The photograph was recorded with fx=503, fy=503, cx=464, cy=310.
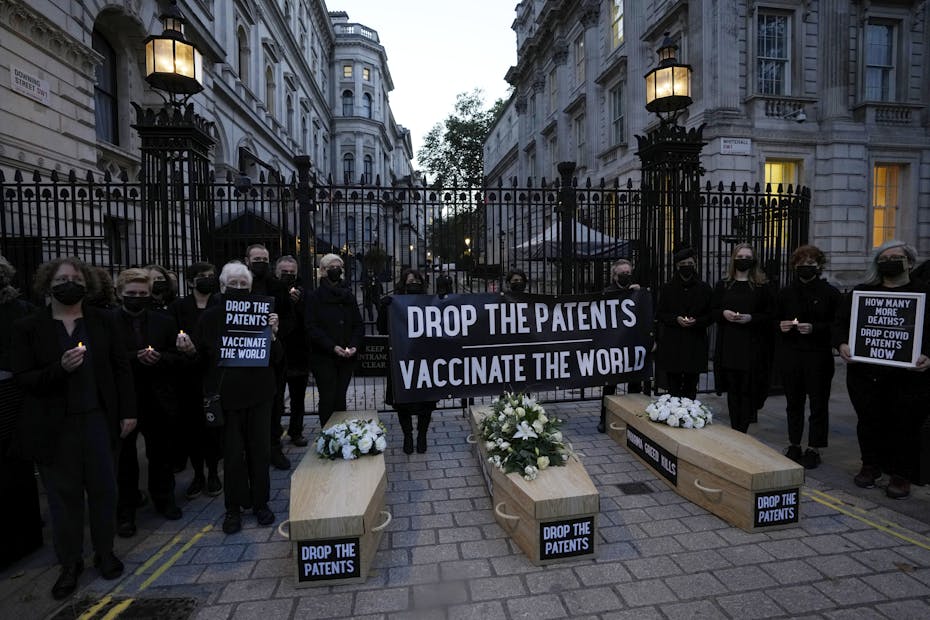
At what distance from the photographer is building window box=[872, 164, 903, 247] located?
1825 cm

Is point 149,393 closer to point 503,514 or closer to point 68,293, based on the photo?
point 68,293

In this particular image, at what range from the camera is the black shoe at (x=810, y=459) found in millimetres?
5598

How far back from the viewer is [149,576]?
376 centimetres

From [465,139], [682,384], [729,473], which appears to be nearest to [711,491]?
[729,473]

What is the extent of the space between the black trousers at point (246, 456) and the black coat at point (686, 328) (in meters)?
4.79

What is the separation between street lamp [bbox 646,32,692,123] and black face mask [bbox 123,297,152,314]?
23.8 feet

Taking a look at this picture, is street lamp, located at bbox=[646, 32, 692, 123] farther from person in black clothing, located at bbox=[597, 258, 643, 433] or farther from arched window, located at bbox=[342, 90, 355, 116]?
arched window, located at bbox=[342, 90, 355, 116]

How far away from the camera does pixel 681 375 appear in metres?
6.59

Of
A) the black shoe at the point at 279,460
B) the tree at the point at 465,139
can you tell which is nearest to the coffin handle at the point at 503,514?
the black shoe at the point at 279,460

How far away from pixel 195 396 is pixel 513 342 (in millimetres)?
3705

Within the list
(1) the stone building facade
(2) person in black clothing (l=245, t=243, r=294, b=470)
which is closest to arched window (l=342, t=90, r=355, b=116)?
(1) the stone building facade

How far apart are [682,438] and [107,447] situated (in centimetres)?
496

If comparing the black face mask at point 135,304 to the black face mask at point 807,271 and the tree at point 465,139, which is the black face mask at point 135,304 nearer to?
the black face mask at point 807,271

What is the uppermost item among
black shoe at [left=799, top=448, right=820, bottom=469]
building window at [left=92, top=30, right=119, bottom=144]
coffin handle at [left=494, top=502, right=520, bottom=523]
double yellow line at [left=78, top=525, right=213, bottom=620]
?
building window at [left=92, top=30, right=119, bottom=144]
